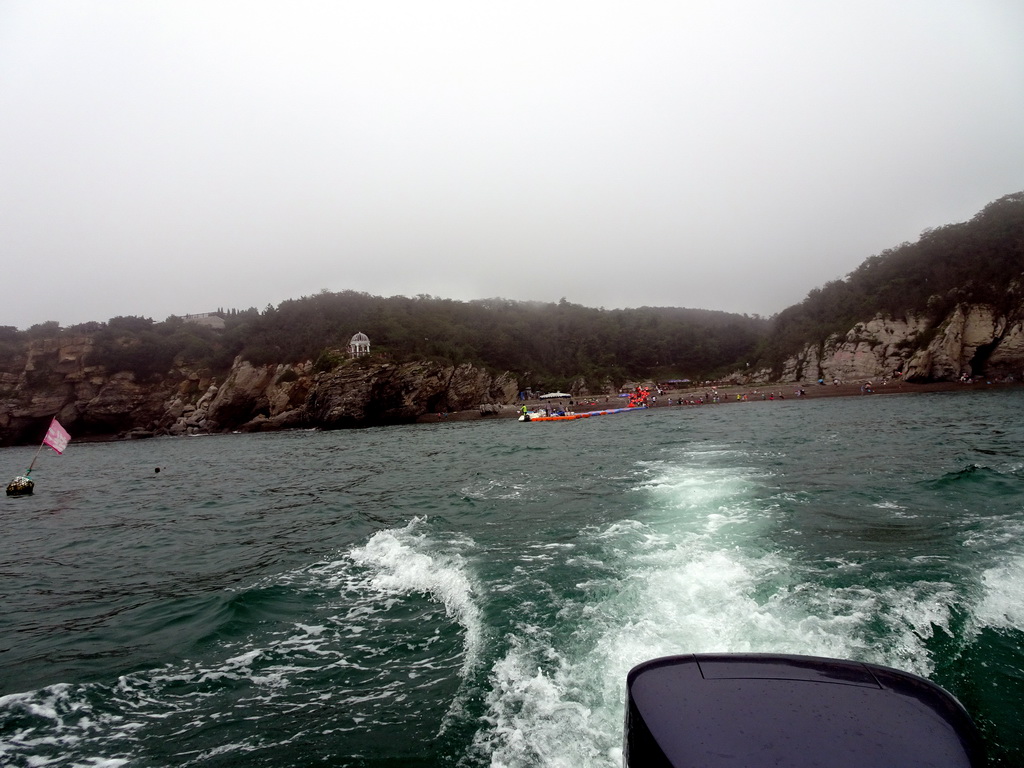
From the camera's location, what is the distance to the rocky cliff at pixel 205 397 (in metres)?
68.9

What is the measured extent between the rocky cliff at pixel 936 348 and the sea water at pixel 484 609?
60.7 metres

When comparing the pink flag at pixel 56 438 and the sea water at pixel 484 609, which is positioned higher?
the pink flag at pixel 56 438

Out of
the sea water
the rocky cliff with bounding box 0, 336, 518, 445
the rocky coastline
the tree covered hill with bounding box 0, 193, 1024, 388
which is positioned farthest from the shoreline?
the sea water

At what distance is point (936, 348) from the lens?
59969 mm

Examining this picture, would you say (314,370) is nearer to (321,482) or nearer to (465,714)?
(321,482)

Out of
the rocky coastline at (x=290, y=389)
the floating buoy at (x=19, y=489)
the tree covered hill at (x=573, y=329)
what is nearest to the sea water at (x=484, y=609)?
the floating buoy at (x=19, y=489)

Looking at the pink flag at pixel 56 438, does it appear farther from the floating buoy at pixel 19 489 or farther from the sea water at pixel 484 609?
the sea water at pixel 484 609

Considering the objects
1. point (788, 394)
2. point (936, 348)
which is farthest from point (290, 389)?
point (936, 348)

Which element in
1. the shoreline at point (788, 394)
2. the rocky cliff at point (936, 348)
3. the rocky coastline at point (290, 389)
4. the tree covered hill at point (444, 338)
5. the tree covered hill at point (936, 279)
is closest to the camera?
the shoreline at point (788, 394)

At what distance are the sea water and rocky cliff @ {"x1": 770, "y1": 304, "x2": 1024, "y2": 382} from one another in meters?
60.7

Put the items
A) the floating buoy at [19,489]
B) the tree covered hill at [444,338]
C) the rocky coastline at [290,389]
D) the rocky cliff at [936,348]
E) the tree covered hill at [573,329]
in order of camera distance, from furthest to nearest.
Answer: the tree covered hill at [444,338] < the rocky coastline at [290,389] < the tree covered hill at [573,329] < the rocky cliff at [936,348] < the floating buoy at [19,489]

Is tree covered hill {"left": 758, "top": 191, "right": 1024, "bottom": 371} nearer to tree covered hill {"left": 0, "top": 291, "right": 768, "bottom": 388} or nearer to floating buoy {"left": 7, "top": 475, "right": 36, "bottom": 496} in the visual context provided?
tree covered hill {"left": 0, "top": 291, "right": 768, "bottom": 388}

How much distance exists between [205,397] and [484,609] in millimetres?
81600

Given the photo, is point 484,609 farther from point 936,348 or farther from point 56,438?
point 936,348
